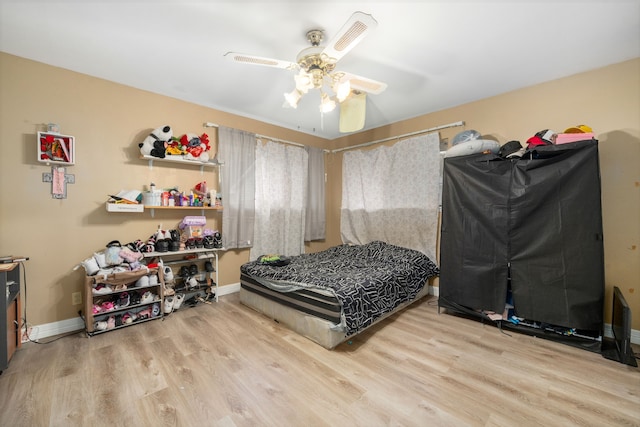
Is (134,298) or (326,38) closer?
(326,38)

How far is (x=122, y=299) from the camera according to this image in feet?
8.62

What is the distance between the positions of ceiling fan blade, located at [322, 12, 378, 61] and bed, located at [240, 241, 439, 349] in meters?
1.86

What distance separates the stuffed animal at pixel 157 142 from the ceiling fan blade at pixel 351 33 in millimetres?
2134

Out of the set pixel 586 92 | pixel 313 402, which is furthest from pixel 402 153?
pixel 313 402

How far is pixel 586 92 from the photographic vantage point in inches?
103

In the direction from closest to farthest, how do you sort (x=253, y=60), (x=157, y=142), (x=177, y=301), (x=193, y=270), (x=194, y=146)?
(x=253, y=60) → (x=157, y=142) → (x=177, y=301) → (x=194, y=146) → (x=193, y=270)

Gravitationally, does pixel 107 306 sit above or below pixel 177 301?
above

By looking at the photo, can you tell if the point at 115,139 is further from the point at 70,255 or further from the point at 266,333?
the point at 266,333

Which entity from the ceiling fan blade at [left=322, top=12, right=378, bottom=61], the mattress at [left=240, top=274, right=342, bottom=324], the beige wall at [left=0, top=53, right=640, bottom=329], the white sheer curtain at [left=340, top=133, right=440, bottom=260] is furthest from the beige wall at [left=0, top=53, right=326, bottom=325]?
the white sheer curtain at [left=340, top=133, right=440, bottom=260]

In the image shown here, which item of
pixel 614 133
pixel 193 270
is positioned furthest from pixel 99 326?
pixel 614 133

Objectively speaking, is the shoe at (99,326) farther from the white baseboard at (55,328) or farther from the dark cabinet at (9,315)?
the dark cabinet at (9,315)

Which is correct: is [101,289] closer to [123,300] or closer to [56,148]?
[123,300]

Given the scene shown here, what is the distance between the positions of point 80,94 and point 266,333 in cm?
306

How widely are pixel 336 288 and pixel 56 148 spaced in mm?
2952
